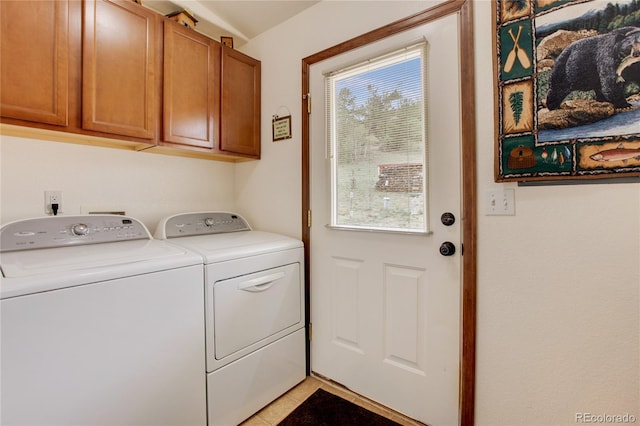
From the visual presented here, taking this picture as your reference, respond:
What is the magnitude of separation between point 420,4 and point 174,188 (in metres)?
1.87

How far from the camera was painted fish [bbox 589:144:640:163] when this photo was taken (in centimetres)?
103

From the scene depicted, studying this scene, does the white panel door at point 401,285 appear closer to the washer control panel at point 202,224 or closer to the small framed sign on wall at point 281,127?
the small framed sign on wall at point 281,127

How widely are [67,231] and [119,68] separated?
86 centimetres

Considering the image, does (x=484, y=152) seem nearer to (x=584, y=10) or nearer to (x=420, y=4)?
(x=584, y=10)

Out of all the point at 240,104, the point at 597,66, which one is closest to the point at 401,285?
the point at 597,66

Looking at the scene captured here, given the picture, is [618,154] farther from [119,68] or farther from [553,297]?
[119,68]

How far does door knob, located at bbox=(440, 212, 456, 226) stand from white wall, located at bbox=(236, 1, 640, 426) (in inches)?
4.6

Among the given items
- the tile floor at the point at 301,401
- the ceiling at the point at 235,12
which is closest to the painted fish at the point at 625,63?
the ceiling at the point at 235,12

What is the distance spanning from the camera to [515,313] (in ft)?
4.17

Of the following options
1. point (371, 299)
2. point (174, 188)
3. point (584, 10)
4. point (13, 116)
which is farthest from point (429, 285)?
point (13, 116)

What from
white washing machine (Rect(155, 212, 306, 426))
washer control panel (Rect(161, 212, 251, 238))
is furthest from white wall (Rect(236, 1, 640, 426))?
washer control panel (Rect(161, 212, 251, 238))

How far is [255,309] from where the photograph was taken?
1.59 metres

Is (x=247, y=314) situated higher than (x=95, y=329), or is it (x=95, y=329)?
(x=95, y=329)

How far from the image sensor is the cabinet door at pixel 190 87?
5.55ft
